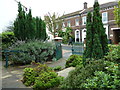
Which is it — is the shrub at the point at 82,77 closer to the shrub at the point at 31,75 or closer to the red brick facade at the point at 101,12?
the shrub at the point at 31,75

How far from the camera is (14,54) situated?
654 centimetres

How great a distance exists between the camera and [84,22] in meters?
22.7

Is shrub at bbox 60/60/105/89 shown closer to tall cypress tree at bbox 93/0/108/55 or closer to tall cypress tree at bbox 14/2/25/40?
tall cypress tree at bbox 93/0/108/55

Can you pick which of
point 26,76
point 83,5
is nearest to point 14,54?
point 26,76

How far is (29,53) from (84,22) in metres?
18.0

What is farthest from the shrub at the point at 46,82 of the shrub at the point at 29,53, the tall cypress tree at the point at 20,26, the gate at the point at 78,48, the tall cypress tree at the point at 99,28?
the gate at the point at 78,48

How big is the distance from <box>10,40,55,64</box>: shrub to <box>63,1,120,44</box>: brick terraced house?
32.5 ft

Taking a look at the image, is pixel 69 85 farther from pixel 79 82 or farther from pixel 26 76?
pixel 26 76

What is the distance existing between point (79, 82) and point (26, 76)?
1963 millimetres

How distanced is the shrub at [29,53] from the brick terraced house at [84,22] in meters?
9.90

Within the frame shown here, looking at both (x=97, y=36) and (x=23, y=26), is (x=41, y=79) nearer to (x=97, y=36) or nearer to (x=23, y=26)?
(x=97, y=36)

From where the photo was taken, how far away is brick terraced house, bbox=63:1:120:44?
18641mm

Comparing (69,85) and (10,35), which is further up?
(10,35)

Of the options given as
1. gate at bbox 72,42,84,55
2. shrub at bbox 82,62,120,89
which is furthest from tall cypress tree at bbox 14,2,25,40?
shrub at bbox 82,62,120,89
